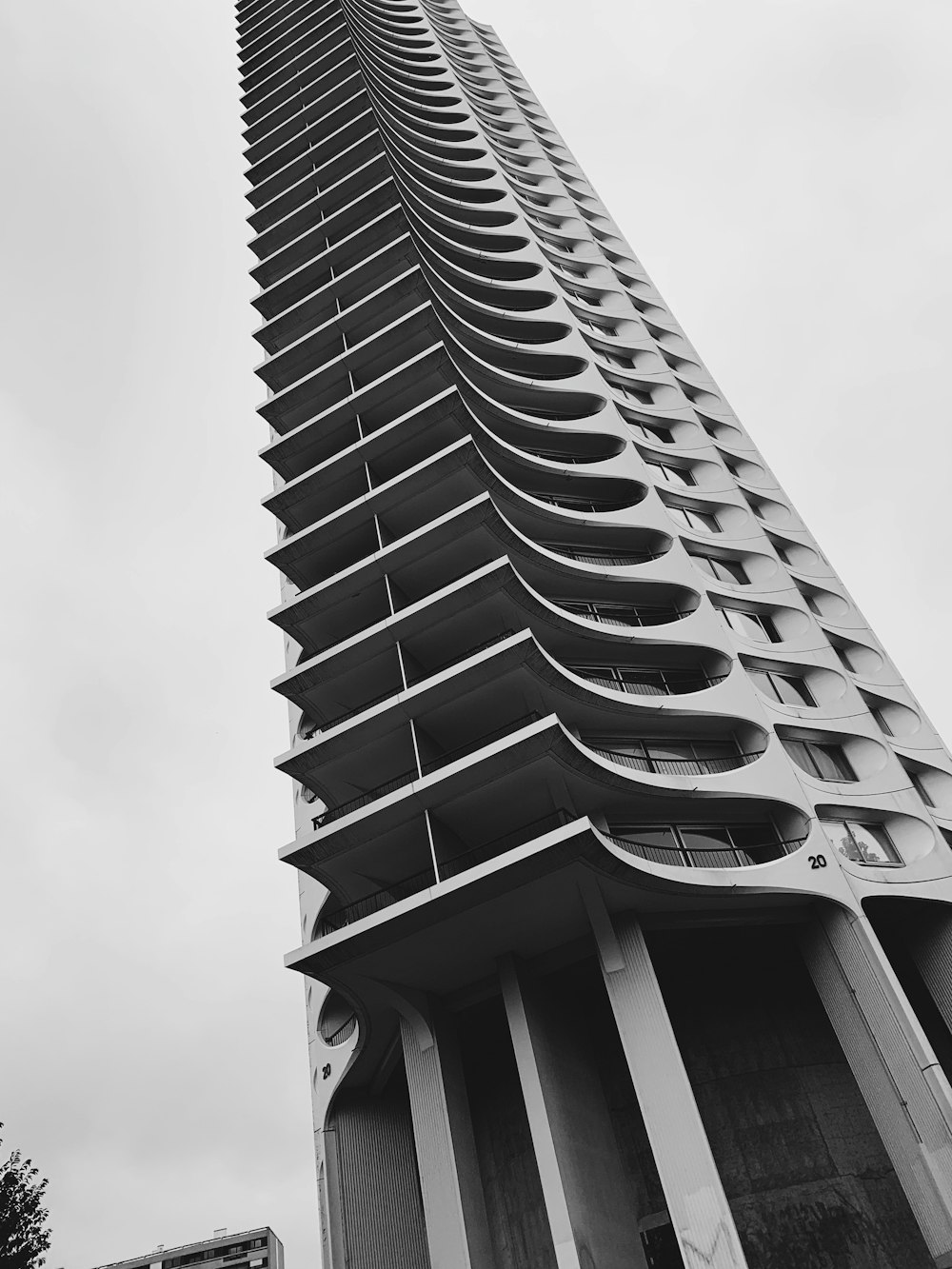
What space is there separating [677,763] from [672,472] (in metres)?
14.5

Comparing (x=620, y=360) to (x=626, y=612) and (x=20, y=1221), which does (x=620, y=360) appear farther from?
(x=20, y=1221)

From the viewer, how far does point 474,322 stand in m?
40.0

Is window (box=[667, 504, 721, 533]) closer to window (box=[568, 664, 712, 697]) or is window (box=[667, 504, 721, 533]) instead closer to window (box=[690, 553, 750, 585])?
window (box=[690, 553, 750, 585])

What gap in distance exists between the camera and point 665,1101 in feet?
68.1

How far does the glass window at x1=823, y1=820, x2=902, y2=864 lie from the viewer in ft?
88.3

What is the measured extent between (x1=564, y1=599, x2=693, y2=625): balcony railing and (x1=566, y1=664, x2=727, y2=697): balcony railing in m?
1.78

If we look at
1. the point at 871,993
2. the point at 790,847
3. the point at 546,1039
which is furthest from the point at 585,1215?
the point at 790,847

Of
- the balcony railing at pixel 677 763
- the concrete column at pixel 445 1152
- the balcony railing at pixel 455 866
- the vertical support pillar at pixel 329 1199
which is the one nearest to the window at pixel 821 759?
the balcony railing at pixel 677 763

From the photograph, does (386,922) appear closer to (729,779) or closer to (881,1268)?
(729,779)

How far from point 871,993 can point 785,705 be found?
29.5ft

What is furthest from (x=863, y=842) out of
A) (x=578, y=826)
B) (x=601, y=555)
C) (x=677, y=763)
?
(x=601, y=555)

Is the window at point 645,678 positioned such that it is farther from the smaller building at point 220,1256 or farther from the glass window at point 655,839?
the smaller building at point 220,1256

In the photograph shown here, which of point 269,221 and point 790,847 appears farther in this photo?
point 269,221

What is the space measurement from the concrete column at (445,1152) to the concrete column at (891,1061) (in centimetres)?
906
